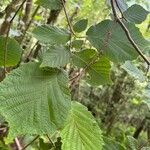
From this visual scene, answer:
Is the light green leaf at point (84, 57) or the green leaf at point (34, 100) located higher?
the light green leaf at point (84, 57)

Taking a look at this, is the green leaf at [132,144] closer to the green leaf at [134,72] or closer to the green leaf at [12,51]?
the green leaf at [134,72]

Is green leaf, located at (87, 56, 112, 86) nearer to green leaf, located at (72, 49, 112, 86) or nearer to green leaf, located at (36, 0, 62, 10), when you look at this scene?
green leaf, located at (72, 49, 112, 86)

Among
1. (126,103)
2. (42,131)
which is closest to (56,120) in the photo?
(42,131)

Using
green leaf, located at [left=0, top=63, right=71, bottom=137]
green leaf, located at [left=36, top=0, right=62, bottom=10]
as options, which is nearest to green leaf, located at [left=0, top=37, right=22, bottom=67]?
green leaf, located at [left=36, top=0, right=62, bottom=10]

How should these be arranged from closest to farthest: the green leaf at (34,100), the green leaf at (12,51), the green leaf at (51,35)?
the green leaf at (34,100) → the green leaf at (51,35) → the green leaf at (12,51)

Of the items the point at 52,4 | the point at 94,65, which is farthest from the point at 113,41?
the point at 52,4

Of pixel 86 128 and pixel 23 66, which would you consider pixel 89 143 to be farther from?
pixel 23 66

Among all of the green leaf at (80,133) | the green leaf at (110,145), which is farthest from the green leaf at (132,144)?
the green leaf at (80,133)
